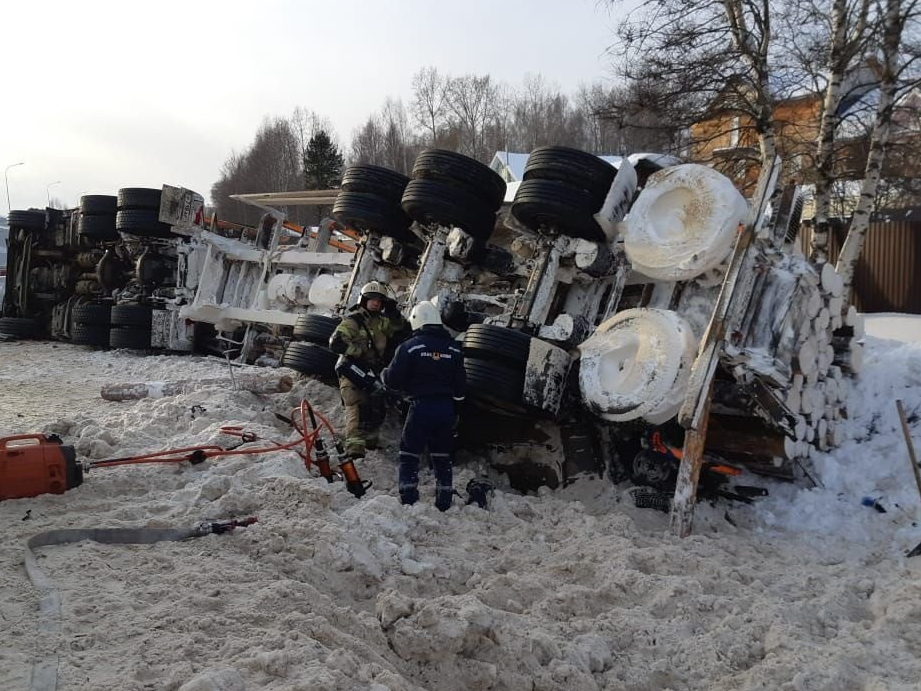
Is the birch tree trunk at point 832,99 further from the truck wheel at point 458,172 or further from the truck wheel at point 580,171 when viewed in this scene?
the truck wheel at point 580,171

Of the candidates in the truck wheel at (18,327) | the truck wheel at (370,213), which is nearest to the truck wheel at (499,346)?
the truck wheel at (370,213)

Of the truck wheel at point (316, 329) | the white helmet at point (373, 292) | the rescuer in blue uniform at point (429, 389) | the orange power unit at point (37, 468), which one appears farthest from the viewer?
the truck wheel at point (316, 329)

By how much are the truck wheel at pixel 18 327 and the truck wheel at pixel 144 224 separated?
3248mm

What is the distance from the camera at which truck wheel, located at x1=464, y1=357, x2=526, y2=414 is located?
486 centimetres

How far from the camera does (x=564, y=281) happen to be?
5676 mm

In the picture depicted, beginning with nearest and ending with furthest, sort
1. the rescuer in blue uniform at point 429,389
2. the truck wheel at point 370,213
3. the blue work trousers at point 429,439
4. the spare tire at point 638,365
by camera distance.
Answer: the spare tire at point 638,365
the blue work trousers at point 429,439
the rescuer in blue uniform at point 429,389
the truck wheel at point 370,213

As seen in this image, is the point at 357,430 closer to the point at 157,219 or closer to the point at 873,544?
the point at 873,544

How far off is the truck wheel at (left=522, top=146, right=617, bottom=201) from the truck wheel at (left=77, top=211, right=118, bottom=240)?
8.47m

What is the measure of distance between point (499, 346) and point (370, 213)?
105 inches

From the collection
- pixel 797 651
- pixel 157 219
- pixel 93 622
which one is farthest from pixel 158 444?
pixel 157 219

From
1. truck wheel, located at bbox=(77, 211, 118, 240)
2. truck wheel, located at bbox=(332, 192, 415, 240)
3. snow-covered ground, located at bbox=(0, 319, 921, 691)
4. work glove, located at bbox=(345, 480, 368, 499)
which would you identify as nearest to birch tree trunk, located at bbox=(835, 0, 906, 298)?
snow-covered ground, located at bbox=(0, 319, 921, 691)

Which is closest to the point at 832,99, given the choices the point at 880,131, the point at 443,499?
the point at 880,131

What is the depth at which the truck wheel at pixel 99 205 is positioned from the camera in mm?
11336

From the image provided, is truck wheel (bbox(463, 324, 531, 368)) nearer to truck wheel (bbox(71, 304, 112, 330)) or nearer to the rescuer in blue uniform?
the rescuer in blue uniform
